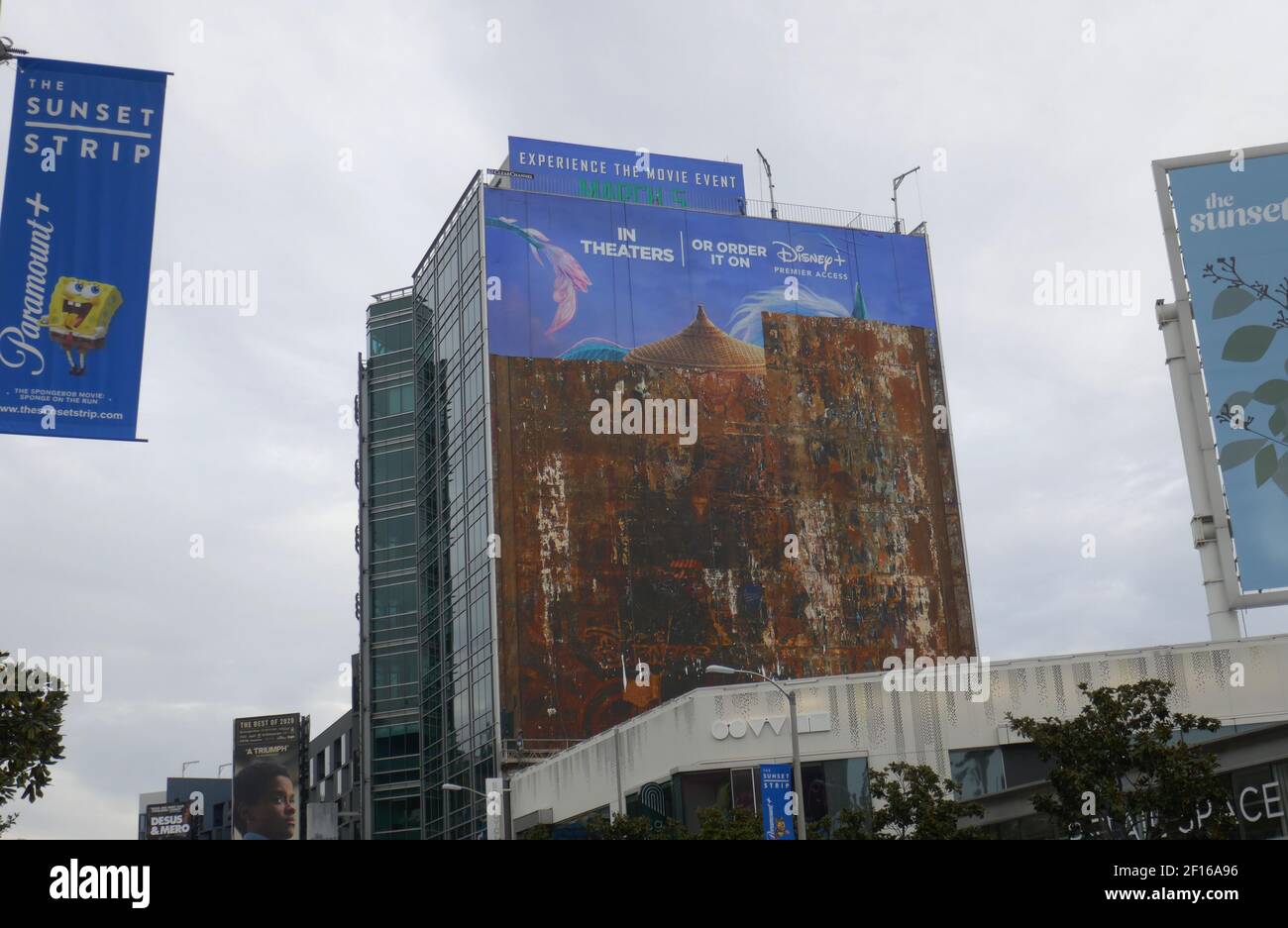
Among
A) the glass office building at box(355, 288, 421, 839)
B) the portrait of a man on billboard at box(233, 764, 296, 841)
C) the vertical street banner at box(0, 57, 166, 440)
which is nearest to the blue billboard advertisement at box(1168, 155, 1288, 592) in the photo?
the vertical street banner at box(0, 57, 166, 440)

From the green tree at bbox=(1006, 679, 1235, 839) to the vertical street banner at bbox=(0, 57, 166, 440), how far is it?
26.4 meters

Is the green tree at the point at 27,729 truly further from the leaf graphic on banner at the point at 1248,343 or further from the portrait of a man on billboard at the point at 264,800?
the portrait of a man on billboard at the point at 264,800

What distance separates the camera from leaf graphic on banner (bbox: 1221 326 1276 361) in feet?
155

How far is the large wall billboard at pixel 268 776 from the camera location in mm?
119062

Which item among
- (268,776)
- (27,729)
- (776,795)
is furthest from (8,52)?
(268,776)

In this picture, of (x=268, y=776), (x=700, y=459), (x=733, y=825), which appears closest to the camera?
(x=733, y=825)

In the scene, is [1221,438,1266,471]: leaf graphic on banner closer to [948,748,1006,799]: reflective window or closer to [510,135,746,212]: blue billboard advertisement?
[948,748,1006,799]: reflective window

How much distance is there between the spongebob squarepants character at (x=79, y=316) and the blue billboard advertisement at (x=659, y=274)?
189 ft

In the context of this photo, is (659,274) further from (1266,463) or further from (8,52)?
(8,52)

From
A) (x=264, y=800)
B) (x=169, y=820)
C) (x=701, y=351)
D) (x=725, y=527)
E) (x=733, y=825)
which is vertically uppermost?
(x=701, y=351)

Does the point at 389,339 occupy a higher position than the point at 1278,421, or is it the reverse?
the point at 389,339

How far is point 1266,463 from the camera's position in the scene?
46.7 m

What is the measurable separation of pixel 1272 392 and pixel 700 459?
36.6m
